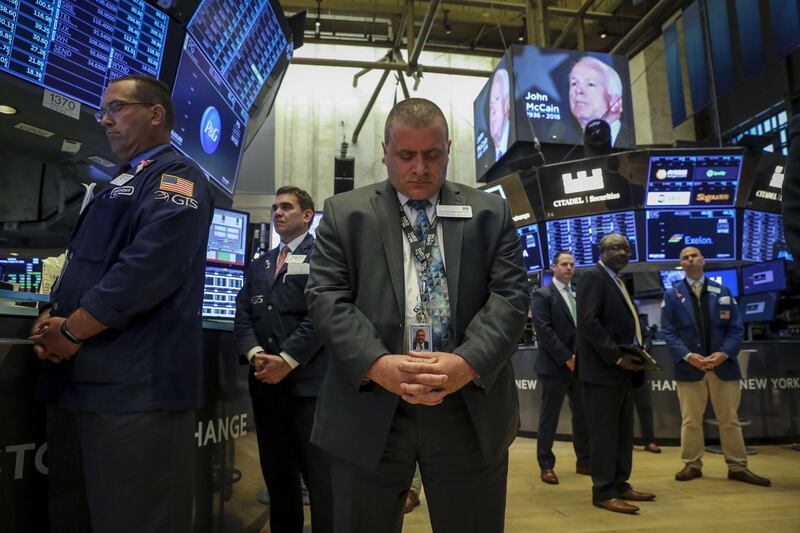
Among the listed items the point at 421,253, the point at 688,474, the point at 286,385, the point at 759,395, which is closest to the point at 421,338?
the point at 421,253

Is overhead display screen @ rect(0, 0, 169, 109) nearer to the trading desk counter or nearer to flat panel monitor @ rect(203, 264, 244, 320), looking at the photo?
flat panel monitor @ rect(203, 264, 244, 320)

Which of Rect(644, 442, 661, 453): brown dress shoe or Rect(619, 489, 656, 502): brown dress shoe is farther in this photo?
Rect(644, 442, 661, 453): brown dress shoe

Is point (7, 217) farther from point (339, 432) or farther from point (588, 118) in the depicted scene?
point (588, 118)

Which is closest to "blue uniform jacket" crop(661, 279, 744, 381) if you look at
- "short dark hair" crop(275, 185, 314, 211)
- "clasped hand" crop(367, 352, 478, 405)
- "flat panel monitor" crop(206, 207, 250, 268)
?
"short dark hair" crop(275, 185, 314, 211)

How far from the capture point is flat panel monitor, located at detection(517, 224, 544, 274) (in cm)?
820

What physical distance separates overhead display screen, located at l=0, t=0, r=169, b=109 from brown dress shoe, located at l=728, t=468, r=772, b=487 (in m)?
5.01

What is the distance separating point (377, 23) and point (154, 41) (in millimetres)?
11353

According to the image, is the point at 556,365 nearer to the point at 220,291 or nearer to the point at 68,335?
the point at 220,291

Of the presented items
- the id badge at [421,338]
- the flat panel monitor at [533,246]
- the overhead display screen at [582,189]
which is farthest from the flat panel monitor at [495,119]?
the id badge at [421,338]

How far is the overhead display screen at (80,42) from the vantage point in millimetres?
2639

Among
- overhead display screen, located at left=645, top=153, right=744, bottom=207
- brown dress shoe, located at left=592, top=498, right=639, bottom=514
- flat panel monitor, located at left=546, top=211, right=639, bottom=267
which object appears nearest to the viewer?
brown dress shoe, located at left=592, top=498, right=639, bottom=514

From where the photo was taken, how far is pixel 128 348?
1540 millimetres

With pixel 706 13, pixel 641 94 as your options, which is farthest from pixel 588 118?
pixel 641 94

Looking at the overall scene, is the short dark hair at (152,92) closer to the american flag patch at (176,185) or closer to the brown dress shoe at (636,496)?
the american flag patch at (176,185)
